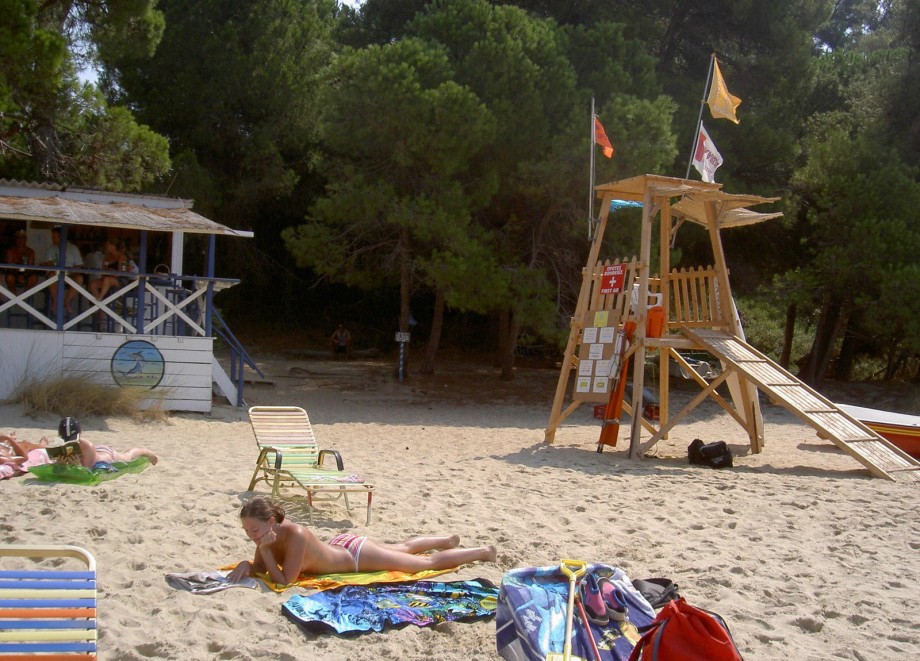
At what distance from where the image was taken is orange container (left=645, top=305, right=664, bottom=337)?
10.9 metres

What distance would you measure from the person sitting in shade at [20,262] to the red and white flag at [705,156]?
9432 millimetres

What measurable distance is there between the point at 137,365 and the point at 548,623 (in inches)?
393

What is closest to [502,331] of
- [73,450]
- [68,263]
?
[68,263]

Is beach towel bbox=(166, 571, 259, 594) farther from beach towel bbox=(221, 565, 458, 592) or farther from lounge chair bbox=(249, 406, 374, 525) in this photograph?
lounge chair bbox=(249, 406, 374, 525)

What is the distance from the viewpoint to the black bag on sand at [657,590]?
4831 millimetres

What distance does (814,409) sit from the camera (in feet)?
34.1

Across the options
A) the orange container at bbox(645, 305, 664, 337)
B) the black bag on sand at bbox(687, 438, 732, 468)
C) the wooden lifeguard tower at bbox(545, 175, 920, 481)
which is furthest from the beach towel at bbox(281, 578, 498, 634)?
the orange container at bbox(645, 305, 664, 337)

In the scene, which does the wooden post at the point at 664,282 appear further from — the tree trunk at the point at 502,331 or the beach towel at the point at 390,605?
the tree trunk at the point at 502,331

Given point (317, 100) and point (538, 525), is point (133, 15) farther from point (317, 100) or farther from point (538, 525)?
point (538, 525)

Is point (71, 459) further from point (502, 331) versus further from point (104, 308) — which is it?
point (502, 331)

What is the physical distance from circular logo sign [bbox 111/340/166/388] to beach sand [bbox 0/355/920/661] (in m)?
0.98

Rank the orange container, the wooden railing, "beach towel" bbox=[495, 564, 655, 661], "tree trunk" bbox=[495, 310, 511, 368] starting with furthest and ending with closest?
"tree trunk" bbox=[495, 310, 511, 368] < the wooden railing < the orange container < "beach towel" bbox=[495, 564, 655, 661]

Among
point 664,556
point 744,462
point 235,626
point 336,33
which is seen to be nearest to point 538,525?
point 664,556

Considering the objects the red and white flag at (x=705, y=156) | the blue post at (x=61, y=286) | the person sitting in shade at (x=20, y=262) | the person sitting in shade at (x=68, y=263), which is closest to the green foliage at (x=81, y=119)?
the person sitting in shade at (x=20, y=262)
